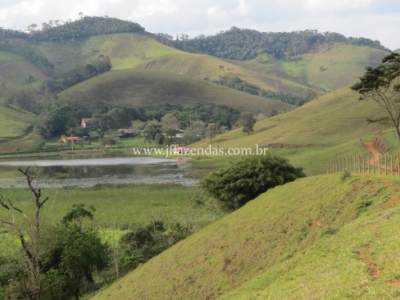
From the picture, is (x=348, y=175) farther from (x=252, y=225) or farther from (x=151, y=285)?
(x=151, y=285)

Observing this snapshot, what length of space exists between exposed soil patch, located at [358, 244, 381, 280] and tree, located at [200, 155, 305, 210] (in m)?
23.7

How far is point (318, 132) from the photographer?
99750mm

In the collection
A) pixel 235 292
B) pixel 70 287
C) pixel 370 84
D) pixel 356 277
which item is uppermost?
pixel 370 84

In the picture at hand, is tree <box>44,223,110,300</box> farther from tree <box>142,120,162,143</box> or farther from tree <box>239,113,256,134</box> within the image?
tree <box>142,120,162,143</box>

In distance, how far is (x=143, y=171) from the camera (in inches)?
3656

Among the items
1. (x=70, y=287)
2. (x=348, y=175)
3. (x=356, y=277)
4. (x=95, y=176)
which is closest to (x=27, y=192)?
(x=95, y=176)

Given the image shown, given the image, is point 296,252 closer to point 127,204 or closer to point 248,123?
point 127,204

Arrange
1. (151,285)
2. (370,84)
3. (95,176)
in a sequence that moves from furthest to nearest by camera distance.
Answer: (95,176) < (370,84) < (151,285)

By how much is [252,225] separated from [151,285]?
5811 mm

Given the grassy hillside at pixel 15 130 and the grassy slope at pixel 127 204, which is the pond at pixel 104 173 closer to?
the grassy slope at pixel 127 204

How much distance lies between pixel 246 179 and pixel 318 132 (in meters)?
65.2

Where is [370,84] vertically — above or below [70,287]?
above

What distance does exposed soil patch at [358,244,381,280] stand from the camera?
11.7m

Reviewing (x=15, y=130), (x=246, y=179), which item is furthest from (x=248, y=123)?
(x=15, y=130)
